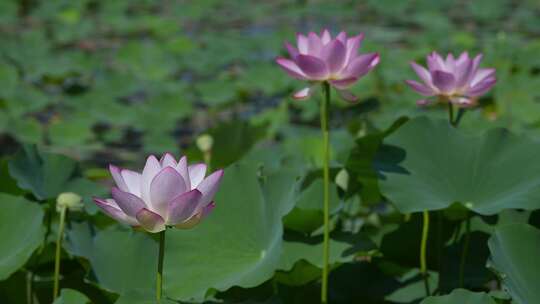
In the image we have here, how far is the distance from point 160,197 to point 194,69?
3.03m

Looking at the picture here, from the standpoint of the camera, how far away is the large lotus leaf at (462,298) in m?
0.91

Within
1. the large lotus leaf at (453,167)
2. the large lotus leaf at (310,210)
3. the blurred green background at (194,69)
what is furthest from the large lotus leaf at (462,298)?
the blurred green background at (194,69)

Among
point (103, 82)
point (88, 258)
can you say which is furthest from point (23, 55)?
point (88, 258)

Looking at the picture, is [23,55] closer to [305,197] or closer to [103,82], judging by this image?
[103,82]

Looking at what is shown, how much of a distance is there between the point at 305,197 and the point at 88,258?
0.33 meters

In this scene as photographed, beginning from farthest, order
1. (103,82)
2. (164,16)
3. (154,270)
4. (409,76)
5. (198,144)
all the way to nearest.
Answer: (164,16)
(103,82)
(409,76)
(198,144)
(154,270)

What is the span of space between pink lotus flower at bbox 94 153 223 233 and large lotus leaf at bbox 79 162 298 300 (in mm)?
238

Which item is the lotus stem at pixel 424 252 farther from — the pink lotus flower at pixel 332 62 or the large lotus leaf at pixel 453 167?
the pink lotus flower at pixel 332 62

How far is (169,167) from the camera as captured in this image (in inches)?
33.8

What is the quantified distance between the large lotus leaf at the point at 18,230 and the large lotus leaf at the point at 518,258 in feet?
1.93

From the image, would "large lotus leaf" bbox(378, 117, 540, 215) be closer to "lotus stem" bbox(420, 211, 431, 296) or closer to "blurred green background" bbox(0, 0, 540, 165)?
"lotus stem" bbox(420, 211, 431, 296)

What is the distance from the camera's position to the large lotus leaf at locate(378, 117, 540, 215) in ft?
3.89

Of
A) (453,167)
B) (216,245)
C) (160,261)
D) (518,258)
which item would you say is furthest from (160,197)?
(453,167)

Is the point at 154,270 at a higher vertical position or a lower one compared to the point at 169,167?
lower
